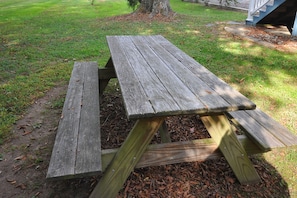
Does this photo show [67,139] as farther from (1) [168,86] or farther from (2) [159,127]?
(1) [168,86]

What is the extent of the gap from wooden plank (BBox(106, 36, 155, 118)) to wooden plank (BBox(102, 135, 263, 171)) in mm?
458

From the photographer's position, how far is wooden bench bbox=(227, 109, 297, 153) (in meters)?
2.13

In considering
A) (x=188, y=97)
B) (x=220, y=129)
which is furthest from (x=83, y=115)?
(x=220, y=129)

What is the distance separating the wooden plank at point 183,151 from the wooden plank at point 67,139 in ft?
1.75

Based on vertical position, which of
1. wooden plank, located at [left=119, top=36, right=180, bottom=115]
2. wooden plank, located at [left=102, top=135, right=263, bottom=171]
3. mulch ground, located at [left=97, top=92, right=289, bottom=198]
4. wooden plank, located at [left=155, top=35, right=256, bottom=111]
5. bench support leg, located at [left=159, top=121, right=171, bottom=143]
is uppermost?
wooden plank, located at [left=119, top=36, right=180, bottom=115]

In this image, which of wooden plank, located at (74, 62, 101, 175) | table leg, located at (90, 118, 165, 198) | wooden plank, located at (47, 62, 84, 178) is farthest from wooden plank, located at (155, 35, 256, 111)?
wooden plank, located at (47, 62, 84, 178)

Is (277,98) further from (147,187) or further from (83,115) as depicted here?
(83,115)

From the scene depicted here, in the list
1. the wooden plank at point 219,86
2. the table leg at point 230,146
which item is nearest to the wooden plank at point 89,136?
the table leg at point 230,146

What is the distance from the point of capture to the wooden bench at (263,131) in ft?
6.99

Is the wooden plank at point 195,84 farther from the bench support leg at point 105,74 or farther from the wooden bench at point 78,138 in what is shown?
the bench support leg at point 105,74

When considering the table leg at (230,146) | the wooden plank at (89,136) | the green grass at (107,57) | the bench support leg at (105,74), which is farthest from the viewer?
the bench support leg at (105,74)

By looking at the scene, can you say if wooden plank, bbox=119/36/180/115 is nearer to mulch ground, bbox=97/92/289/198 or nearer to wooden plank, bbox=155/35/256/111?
wooden plank, bbox=155/35/256/111

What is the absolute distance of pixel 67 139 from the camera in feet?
6.82

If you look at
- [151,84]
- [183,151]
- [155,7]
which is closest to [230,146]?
[183,151]
